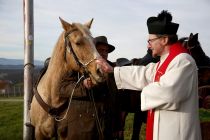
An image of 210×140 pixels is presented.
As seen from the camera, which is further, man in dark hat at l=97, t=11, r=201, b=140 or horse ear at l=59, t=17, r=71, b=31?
horse ear at l=59, t=17, r=71, b=31

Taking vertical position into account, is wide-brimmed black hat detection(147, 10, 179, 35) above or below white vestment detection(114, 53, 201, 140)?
above

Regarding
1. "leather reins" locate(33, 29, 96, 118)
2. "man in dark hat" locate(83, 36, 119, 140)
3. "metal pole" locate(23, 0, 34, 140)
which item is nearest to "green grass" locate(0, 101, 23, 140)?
"metal pole" locate(23, 0, 34, 140)

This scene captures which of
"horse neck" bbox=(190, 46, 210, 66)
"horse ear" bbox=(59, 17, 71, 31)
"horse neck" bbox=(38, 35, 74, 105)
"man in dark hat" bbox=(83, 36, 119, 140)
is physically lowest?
"man in dark hat" bbox=(83, 36, 119, 140)

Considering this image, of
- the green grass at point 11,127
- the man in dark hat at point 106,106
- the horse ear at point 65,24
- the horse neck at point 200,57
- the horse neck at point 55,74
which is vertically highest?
the horse ear at point 65,24

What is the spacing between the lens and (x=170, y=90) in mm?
3092

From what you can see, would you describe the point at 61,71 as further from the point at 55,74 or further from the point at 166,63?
the point at 166,63

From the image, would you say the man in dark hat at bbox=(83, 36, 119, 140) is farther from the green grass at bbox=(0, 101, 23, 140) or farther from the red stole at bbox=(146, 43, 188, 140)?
the green grass at bbox=(0, 101, 23, 140)

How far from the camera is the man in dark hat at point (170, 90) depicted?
312 cm

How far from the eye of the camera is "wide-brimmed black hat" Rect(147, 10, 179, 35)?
3.34 meters

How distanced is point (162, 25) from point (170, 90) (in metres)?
0.62

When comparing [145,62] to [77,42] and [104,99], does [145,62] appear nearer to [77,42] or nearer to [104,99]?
[104,99]

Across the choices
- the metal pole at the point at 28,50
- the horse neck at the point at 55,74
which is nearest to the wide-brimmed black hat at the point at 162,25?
the horse neck at the point at 55,74

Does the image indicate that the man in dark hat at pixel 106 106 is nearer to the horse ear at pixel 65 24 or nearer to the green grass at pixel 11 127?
the horse ear at pixel 65 24

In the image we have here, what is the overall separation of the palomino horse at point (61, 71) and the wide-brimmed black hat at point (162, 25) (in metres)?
0.95
